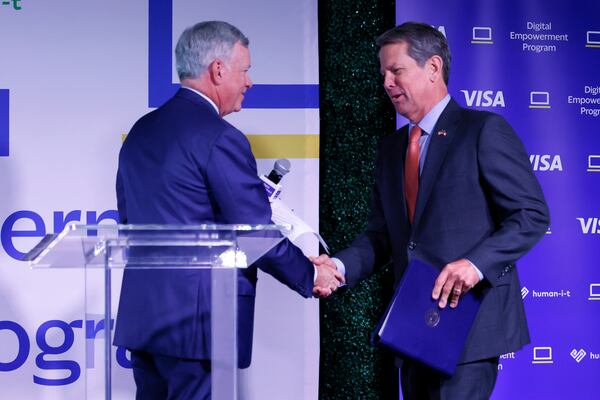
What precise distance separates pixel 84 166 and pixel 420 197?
1.56 meters

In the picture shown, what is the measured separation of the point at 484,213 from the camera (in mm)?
2660

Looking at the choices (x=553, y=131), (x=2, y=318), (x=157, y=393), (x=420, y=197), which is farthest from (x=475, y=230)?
(x=2, y=318)

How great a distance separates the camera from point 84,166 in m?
3.61

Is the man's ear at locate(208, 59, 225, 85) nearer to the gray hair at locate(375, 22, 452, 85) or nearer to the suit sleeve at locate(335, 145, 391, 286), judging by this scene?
the gray hair at locate(375, 22, 452, 85)

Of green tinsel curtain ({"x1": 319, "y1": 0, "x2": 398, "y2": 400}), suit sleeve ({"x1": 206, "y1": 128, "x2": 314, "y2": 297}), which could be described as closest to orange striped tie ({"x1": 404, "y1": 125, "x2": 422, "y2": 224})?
suit sleeve ({"x1": 206, "y1": 128, "x2": 314, "y2": 297})

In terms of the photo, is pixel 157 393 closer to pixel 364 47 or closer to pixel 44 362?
pixel 44 362

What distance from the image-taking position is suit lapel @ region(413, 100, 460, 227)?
2.70 metres

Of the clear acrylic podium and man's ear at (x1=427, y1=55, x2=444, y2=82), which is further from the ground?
man's ear at (x1=427, y1=55, x2=444, y2=82)

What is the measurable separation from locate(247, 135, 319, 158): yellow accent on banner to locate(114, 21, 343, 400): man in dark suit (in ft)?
2.60

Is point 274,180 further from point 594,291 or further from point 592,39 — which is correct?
point 592,39

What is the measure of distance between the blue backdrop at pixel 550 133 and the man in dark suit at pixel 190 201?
1228mm

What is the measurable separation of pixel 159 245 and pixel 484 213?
3.64 feet

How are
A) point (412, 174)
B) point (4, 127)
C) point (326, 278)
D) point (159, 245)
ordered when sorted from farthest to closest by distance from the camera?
point (4, 127)
point (326, 278)
point (412, 174)
point (159, 245)

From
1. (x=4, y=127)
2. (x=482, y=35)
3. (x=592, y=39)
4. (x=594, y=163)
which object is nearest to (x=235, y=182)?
(x=4, y=127)
